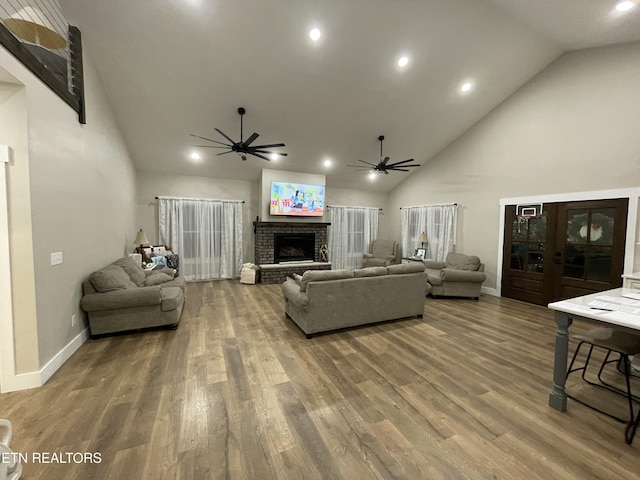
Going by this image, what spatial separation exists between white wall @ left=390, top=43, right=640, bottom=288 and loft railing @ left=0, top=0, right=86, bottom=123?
23.4 ft

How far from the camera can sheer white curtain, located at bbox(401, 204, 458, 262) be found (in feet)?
21.7

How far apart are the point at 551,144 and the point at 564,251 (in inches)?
78.0

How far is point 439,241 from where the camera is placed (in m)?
6.92

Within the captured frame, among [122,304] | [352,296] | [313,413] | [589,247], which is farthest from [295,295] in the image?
[589,247]

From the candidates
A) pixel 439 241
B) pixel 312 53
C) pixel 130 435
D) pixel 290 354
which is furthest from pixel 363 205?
pixel 130 435

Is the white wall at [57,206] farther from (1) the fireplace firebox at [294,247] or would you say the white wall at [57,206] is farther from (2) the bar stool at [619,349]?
(2) the bar stool at [619,349]

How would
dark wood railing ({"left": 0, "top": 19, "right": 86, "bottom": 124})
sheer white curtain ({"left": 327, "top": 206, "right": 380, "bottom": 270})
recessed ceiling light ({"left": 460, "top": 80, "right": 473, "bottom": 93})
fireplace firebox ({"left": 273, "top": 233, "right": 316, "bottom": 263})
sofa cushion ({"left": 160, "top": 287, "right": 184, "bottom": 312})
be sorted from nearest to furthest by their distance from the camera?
dark wood railing ({"left": 0, "top": 19, "right": 86, "bottom": 124}), sofa cushion ({"left": 160, "top": 287, "right": 184, "bottom": 312}), recessed ceiling light ({"left": 460, "top": 80, "right": 473, "bottom": 93}), fireplace firebox ({"left": 273, "top": 233, "right": 316, "bottom": 263}), sheer white curtain ({"left": 327, "top": 206, "right": 380, "bottom": 270})

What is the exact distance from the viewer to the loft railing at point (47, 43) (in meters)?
2.20

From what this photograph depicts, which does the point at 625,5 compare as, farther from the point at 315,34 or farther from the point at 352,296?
the point at 352,296

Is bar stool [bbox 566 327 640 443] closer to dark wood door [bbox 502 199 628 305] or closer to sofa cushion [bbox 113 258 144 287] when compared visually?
dark wood door [bbox 502 199 628 305]

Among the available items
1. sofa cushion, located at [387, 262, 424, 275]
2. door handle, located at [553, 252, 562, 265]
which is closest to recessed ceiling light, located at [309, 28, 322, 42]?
sofa cushion, located at [387, 262, 424, 275]

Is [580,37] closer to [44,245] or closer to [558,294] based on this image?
[558,294]

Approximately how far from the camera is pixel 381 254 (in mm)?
8148

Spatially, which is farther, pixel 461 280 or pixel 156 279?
pixel 461 280
